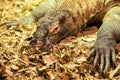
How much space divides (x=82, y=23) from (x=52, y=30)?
2.16 ft

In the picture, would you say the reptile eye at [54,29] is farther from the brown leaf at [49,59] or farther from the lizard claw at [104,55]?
the lizard claw at [104,55]

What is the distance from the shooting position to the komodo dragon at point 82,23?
5.01 metres

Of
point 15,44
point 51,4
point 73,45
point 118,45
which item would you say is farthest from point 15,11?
point 118,45

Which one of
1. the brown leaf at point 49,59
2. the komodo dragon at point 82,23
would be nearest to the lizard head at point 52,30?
the komodo dragon at point 82,23

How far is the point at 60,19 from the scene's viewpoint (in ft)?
17.4

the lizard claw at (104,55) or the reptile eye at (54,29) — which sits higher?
the reptile eye at (54,29)

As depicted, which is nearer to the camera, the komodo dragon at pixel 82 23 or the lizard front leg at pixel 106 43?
the lizard front leg at pixel 106 43

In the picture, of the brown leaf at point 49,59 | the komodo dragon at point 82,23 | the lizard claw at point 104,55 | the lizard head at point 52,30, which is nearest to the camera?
the lizard claw at point 104,55

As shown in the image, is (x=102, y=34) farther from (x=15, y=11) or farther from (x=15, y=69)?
(x=15, y=11)

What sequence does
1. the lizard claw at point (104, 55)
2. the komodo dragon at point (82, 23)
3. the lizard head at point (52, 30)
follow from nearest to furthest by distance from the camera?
1. the lizard claw at point (104, 55)
2. the komodo dragon at point (82, 23)
3. the lizard head at point (52, 30)

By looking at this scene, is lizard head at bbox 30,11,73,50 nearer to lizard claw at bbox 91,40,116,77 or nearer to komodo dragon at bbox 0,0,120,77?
komodo dragon at bbox 0,0,120,77

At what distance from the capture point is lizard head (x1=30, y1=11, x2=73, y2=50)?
5.11m

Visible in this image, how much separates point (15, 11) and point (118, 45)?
2.50 meters

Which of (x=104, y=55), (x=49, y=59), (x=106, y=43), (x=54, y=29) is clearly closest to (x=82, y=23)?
(x=54, y=29)
